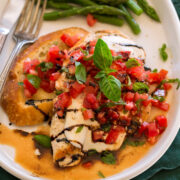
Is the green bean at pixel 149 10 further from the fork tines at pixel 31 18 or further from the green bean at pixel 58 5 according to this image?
the fork tines at pixel 31 18

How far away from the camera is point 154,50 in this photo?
5.71 meters

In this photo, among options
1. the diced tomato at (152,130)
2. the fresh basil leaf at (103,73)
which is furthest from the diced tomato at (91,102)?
the diced tomato at (152,130)

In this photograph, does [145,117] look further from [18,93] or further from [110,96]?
[18,93]

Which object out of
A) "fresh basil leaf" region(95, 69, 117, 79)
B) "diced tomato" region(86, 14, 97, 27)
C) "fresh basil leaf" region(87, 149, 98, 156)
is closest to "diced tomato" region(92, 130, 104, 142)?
"fresh basil leaf" region(87, 149, 98, 156)

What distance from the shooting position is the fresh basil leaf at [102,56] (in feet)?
14.1

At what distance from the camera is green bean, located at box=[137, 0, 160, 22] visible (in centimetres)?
601

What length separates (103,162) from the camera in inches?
179

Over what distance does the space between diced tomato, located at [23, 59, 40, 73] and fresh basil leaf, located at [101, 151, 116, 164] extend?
78.8 inches

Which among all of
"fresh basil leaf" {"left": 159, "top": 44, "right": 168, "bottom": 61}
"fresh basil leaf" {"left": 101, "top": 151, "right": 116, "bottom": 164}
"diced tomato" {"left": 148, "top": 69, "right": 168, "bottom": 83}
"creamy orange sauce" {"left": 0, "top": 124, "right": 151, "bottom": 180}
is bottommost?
"creamy orange sauce" {"left": 0, "top": 124, "right": 151, "bottom": 180}

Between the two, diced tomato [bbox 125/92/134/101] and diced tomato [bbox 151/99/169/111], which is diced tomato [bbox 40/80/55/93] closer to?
diced tomato [bbox 125/92/134/101]

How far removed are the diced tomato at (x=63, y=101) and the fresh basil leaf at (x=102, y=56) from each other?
2.23ft

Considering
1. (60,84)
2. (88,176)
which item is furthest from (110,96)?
(88,176)

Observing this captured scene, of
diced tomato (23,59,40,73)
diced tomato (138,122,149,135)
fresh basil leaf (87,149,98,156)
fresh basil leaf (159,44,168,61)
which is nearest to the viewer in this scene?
fresh basil leaf (87,149,98,156)

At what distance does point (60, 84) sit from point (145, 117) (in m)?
1.54
